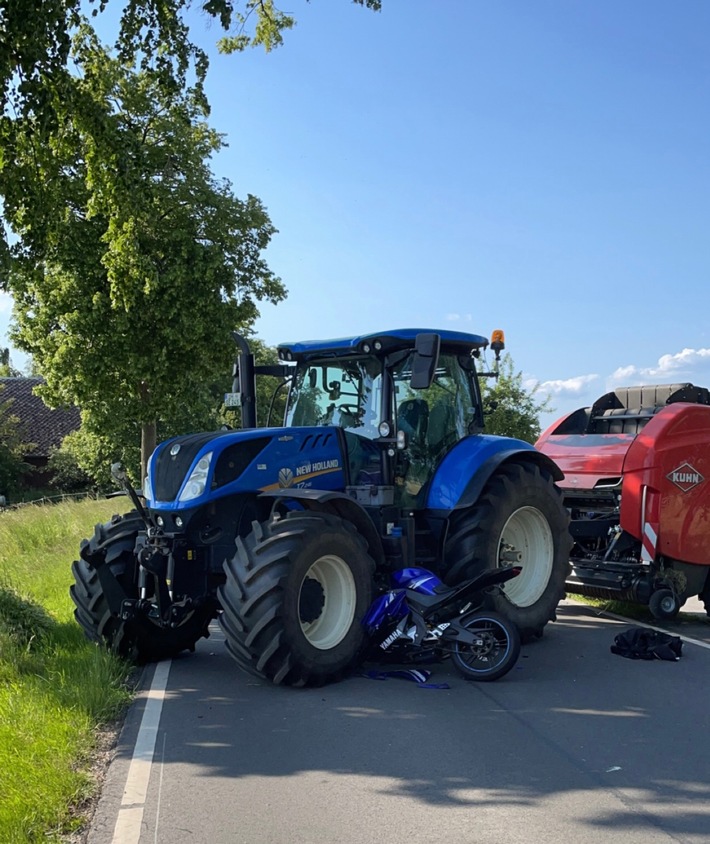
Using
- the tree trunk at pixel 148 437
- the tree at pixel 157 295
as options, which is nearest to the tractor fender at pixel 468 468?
the tree at pixel 157 295

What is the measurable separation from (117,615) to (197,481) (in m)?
1.32

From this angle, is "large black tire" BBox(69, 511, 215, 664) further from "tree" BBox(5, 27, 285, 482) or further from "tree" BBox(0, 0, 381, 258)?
"tree" BBox(5, 27, 285, 482)

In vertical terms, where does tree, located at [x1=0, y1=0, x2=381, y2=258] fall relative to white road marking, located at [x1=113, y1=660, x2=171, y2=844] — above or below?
above

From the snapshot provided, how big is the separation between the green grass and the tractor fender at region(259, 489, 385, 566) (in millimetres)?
1849

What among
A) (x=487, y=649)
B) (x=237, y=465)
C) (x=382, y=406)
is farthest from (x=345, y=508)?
(x=487, y=649)

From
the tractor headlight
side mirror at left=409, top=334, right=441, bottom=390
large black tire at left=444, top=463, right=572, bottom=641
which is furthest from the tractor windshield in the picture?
the tractor headlight

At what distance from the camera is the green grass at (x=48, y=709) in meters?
4.32

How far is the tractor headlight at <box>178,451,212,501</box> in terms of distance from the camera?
276 inches

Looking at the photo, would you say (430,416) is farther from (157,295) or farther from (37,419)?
(37,419)

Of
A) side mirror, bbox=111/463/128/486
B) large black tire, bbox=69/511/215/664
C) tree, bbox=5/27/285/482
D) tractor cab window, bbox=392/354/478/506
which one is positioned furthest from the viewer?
tree, bbox=5/27/285/482

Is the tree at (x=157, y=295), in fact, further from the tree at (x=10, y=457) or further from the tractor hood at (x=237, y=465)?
the tree at (x=10, y=457)

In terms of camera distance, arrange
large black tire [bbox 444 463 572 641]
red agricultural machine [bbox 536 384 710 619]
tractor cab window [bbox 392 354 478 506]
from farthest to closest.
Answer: red agricultural machine [bbox 536 384 710 619]
tractor cab window [bbox 392 354 478 506]
large black tire [bbox 444 463 572 641]

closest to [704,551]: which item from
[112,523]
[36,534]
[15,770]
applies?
[112,523]

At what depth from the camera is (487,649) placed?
6941 mm
